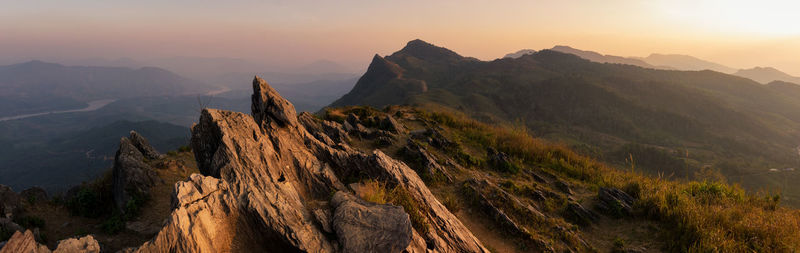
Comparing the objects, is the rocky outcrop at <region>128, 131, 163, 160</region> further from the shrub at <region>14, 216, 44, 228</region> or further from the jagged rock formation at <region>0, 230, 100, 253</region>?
the jagged rock formation at <region>0, 230, 100, 253</region>

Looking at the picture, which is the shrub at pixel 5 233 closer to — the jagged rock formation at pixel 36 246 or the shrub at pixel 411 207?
the jagged rock formation at pixel 36 246

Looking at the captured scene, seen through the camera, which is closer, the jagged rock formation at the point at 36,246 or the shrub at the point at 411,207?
the jagged rock formation at the point at 36,246

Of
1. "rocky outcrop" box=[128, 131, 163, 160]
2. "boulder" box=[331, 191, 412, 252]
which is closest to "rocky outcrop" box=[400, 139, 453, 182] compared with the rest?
"boulder" box=[331, 191, 412, 252]

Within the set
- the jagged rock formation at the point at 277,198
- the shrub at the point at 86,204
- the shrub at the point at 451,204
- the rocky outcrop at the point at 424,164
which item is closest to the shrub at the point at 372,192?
the jagged rock formation at the point at 277,198

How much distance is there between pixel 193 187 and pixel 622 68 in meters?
216

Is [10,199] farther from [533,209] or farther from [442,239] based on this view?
[533,209]

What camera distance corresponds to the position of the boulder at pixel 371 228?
595cm

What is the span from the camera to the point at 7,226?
24.8 feet

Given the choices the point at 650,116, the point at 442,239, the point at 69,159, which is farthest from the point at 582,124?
the point at 69,159

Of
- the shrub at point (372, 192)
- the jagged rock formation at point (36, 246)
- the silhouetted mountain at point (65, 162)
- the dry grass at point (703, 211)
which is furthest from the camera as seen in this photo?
the silhouetted mountain at point (65, 162)

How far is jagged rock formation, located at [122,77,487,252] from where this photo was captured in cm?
561

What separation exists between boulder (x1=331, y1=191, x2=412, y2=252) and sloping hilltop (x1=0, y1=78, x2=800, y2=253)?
24mm

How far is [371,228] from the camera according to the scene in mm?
6246

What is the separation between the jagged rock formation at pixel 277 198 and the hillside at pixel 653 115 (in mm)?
54540
